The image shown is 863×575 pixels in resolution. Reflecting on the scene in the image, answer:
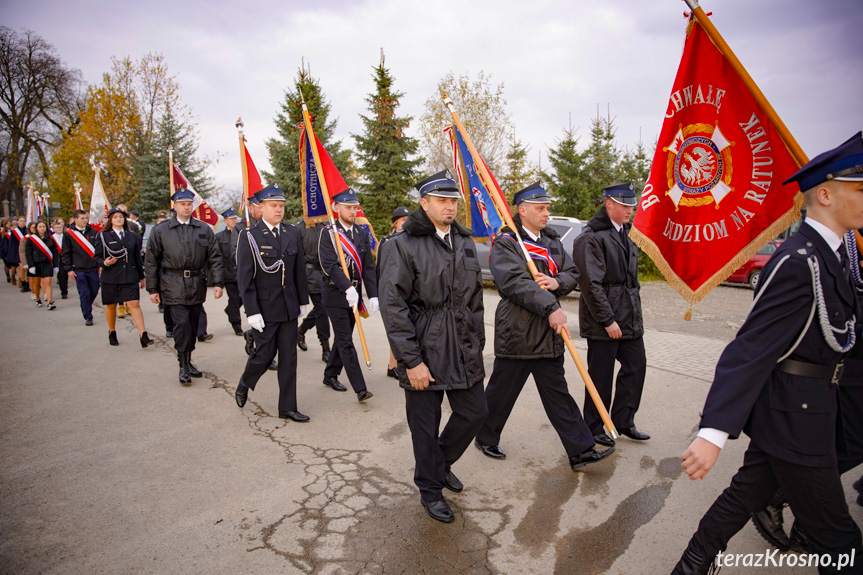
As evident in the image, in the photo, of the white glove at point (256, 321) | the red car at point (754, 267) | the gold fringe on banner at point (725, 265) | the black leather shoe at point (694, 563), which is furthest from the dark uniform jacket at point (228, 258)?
the red car at point (754, 267)

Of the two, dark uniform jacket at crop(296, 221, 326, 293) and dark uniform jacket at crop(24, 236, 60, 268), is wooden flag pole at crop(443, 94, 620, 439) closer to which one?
dark uniform jacket at crop(296, 221, 326, 293)

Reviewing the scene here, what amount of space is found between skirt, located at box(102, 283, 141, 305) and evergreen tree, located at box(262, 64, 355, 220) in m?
13.8

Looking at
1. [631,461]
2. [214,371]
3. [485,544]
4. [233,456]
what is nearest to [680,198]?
[631,461]

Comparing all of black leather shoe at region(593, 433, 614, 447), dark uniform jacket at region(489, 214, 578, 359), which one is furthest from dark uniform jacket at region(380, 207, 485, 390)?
black leather shoe at region(593, 433, 614, 447)

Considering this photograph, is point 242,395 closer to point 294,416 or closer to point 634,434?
point 294,416

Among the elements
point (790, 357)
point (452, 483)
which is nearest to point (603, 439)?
point (452, 483)

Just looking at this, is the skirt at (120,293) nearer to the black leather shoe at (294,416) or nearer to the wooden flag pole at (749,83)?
the black leather shoe at (294,416)

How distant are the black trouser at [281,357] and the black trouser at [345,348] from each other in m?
0.64

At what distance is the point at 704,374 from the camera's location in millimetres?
6371

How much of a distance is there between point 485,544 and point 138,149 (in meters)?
29.1

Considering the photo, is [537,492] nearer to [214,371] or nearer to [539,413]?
[539,413]

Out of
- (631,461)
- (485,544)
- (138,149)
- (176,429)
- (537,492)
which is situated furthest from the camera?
(138,149)

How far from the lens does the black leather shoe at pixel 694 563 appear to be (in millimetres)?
2459

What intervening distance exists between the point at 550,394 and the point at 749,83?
8.01ft
